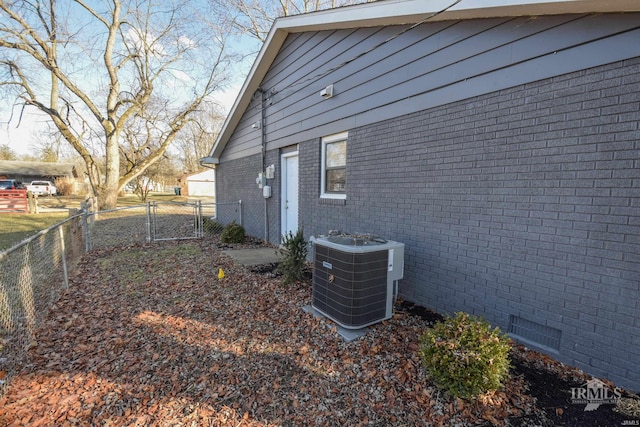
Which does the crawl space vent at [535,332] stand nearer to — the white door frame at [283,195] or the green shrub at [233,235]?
the white door frame at [283,195]

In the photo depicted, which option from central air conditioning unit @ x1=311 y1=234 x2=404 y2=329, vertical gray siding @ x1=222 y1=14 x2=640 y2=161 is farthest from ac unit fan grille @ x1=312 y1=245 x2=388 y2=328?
vertical gray siding @ x1=222 y1=14 x2=640 y2=161

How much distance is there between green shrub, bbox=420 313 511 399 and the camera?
215cm

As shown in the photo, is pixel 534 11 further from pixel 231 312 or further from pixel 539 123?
pixel 231 312

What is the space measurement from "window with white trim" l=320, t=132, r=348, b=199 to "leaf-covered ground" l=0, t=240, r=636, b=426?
2205 millimetres

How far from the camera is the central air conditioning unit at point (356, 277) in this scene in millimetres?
3111

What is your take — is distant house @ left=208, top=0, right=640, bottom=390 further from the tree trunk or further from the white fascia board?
the tree trunk

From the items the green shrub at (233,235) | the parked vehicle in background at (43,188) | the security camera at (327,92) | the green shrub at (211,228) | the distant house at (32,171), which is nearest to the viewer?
the security camera at (327,92)

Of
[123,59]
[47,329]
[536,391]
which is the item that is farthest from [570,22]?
[123,59]

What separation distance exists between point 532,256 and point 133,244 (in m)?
8.72

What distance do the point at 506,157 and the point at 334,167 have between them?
124 inches

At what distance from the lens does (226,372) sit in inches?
104

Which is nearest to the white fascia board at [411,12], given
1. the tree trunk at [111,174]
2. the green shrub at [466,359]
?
the green shrub at [466,359]

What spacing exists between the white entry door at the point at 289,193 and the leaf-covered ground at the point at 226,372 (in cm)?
308

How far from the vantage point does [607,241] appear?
7.97 feet
